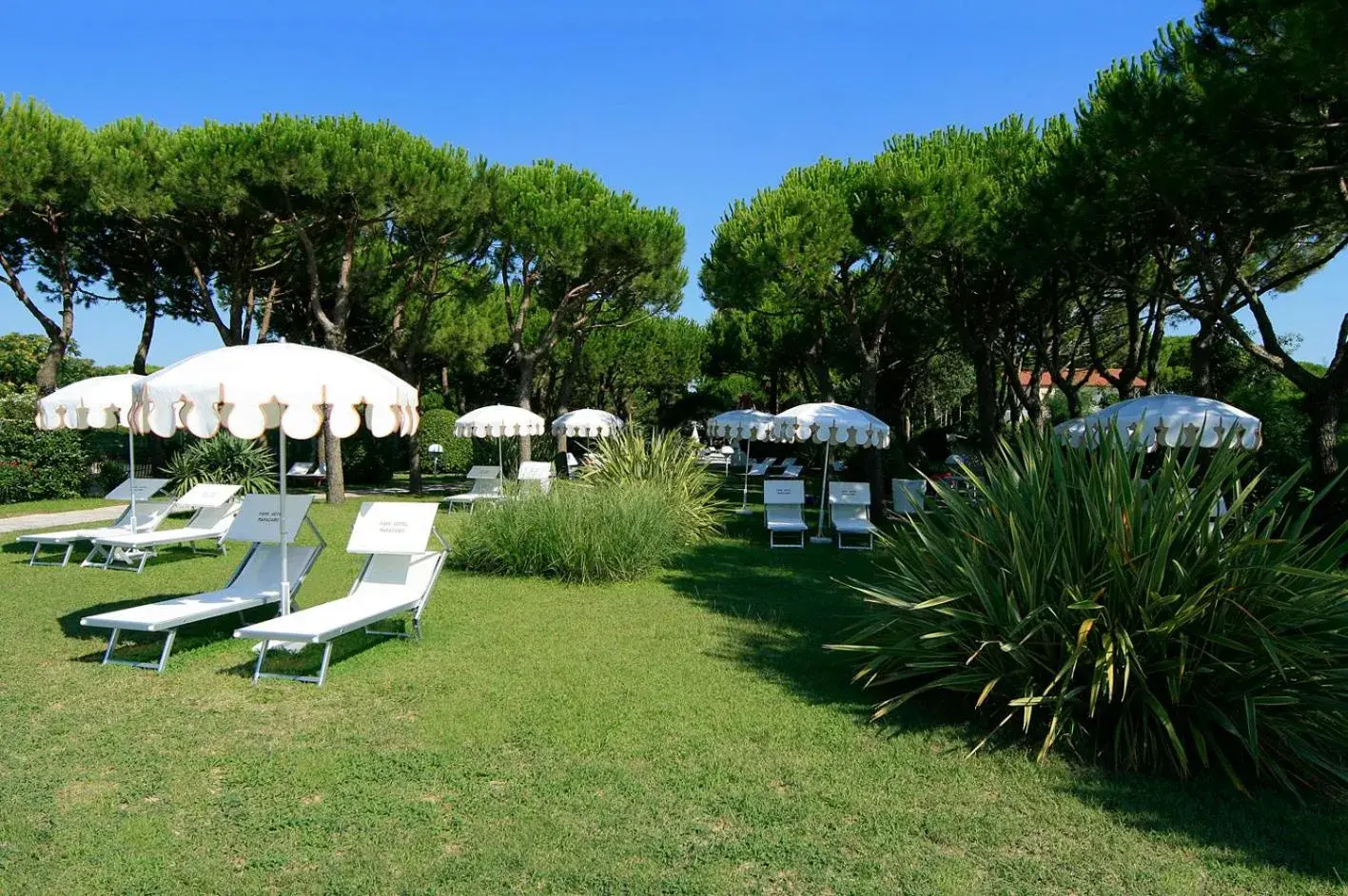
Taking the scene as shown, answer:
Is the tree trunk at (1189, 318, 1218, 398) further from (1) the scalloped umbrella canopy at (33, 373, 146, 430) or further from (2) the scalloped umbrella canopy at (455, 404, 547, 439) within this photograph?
(1) the scalloped umbrella canopy at (33, 373, 146, 430)

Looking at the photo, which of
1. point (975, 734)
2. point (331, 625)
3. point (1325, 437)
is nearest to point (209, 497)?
point (331, 625)

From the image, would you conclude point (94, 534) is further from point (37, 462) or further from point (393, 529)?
point (37, 462)

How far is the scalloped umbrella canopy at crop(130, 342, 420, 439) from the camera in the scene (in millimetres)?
5066

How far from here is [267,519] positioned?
6590mm

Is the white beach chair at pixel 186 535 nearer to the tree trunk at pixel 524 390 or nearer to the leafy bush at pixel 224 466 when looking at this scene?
the leafy bush at pixel 224 466

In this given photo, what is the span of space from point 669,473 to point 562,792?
8693mm

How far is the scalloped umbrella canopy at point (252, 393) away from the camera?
5.07m

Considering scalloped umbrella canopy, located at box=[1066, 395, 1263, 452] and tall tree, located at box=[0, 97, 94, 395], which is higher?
tall tree, located at box=[0, 97, 94, 395]

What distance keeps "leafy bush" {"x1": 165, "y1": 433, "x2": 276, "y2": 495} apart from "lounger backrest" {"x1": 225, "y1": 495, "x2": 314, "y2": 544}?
785cm

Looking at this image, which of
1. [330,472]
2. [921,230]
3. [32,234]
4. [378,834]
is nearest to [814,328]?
[921,230]

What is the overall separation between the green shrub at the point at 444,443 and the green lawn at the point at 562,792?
18.4 m

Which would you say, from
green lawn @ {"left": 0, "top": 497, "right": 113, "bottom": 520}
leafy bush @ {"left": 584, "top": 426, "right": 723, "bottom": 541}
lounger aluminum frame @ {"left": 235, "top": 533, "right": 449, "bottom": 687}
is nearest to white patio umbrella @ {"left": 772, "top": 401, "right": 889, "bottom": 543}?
leafy bush @ {"left": 584, "top": 426, "right": 723, "bottom": 541}

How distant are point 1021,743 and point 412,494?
1577 centimetres

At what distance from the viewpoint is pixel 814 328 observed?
72.3 feet
